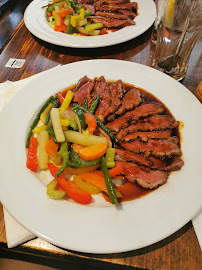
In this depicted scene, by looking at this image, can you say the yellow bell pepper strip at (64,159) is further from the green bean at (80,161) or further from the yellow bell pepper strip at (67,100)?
the yellow bell pepper strip at (67,100)

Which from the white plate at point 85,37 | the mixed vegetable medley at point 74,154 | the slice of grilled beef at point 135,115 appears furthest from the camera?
the white plate at point 85,37

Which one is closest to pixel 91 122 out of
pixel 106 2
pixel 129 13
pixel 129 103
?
pixel 129 103

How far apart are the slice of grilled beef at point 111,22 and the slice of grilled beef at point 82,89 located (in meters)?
1.54

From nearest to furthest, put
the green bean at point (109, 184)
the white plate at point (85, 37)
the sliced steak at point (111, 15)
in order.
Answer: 1. the green bean at point (109, 184)
2. the white plate at point (85, 37)
3. the sliced steak at point (111, 15)

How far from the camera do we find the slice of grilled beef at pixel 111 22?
351cm

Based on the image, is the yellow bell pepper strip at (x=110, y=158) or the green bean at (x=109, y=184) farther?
the yellow bell pepper strip at (x=110, y=158)

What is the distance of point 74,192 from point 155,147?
2.94ft

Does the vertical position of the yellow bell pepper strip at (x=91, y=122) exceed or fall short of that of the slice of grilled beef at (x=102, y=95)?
it exceeds it

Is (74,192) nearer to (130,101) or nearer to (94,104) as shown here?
(94,104)

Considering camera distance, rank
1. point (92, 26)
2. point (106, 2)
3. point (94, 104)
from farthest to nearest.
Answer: point (106, 2)
point (92, 26)
point (94, 104)

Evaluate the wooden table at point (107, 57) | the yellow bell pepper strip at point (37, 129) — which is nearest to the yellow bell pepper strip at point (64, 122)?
the yellow bell pepper strip at point (37, 129)

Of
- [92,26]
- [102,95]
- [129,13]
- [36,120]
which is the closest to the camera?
[36,120]

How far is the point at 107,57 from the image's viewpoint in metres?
3.34

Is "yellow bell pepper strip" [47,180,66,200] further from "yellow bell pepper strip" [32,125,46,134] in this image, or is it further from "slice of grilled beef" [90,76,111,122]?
"slice of grilled beef" [90,76,111,122]
